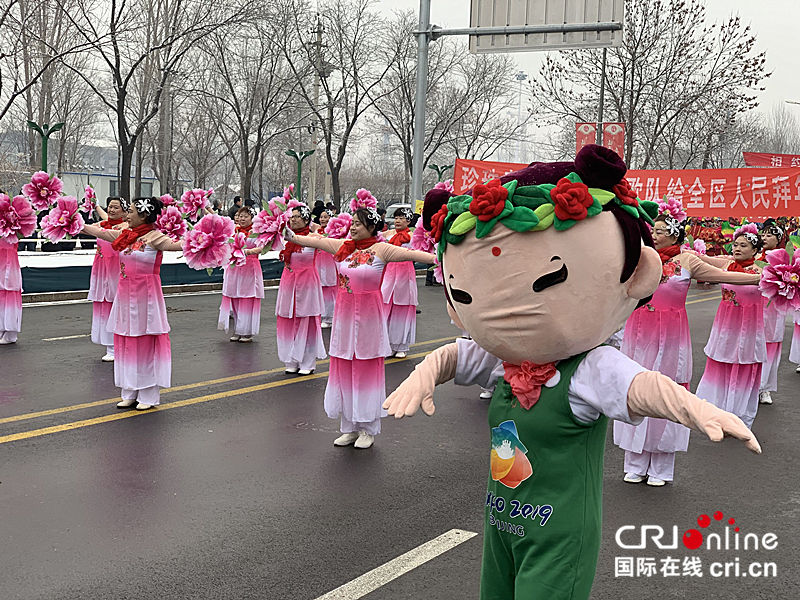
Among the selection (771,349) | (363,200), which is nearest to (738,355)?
(771,349)

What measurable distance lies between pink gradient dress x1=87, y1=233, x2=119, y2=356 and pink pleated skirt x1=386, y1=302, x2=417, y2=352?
3586 mm

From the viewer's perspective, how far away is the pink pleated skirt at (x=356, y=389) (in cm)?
667

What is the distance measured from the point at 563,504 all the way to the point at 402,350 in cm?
855

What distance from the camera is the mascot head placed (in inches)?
115

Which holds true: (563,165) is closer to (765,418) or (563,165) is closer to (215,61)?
(765,418)

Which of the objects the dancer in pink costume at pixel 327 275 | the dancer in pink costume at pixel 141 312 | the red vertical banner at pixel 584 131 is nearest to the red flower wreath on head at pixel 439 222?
the dancer in pink costume at pixel 141 312

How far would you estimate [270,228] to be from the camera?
848 centimetres

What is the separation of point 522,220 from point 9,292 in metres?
9.65

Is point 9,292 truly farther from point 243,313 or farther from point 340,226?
point 340,226

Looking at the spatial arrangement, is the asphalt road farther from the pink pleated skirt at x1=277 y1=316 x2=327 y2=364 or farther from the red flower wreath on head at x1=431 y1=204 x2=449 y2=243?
the red flower wreath on head at x1=431 y1=204 x2=449 y2=243

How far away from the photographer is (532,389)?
3.02 m

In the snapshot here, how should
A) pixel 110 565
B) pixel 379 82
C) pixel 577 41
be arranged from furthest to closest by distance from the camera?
1. pixel 379 82
2. pixel 577 41
3. pixel 110 565

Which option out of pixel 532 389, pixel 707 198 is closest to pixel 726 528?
pixel 532 389

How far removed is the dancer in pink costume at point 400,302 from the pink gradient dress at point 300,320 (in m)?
1.83
